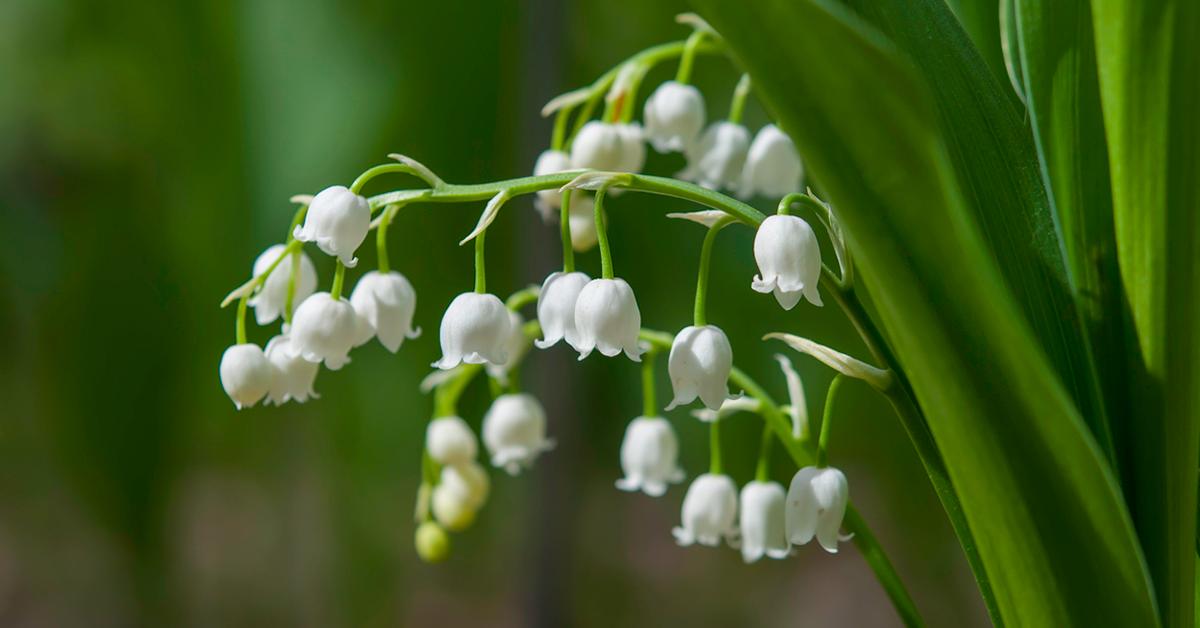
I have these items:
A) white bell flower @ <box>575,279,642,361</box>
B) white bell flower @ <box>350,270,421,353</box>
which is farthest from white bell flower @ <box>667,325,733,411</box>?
white bell flower @ <box>350,270,421,353</box>

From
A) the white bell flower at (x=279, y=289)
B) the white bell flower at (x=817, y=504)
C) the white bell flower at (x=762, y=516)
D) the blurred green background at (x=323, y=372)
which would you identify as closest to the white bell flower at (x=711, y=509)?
the white bell flower at (x=762, y=516)

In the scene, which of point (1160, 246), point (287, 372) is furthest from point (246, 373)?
point (1160, 246)

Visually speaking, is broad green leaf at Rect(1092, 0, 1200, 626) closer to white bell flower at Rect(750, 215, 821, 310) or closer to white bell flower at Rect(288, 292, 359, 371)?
white bell flower at Rect(750, 215, 821, 310)

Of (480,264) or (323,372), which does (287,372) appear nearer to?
→ (480,264)

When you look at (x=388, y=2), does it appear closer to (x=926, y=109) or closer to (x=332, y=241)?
(x=332, y=241)

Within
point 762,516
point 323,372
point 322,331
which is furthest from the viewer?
point 323,372

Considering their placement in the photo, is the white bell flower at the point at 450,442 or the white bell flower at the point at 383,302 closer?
the white bell flower at the point at 383,302

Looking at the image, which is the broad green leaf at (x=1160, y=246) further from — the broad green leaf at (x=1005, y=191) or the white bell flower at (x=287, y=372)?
the white bell flower at (x=287, y=372)
